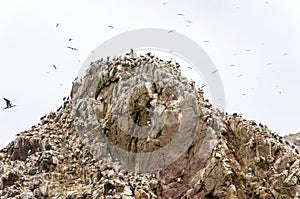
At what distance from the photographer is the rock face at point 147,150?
41562 millimetres

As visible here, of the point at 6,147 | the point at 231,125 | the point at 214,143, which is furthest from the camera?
the point at 6,147

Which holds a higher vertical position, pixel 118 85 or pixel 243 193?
pixel 118 85

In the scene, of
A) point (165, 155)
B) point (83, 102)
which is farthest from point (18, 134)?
point (165, 155)

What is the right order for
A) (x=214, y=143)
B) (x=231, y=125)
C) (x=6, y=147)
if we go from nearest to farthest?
(x=214, y=143)
(x=231, y=125)
(x=6, y=147)

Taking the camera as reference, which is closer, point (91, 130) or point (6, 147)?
point (91, 130)

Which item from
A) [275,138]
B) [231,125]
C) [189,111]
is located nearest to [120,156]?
[189,111]

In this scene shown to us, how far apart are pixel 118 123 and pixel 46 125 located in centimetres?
861

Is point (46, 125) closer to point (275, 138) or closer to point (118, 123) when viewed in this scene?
point (118, 123)

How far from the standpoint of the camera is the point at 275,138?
47562mm

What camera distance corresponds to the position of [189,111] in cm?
4650

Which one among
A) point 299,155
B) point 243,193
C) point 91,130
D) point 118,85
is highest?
point 118,85

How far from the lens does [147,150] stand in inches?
1795

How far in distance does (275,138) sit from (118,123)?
1351 centimetres

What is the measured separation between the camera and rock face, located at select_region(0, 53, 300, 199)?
1636 inches
